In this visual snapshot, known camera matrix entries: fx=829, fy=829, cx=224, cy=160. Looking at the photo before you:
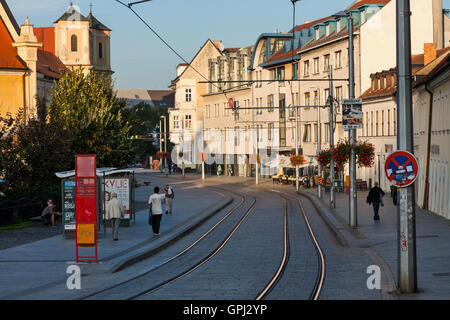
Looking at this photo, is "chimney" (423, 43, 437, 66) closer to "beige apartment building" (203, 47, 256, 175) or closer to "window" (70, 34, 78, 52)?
"beige apartment building" (203, 47, 256, 175)

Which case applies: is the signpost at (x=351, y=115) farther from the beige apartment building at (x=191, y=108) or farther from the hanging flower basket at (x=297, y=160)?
the beige apartment building at (x=191, y=108)

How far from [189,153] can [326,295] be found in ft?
343

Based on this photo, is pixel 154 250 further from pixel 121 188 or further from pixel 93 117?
pixel 93 117

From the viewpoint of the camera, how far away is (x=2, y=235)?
2817cm

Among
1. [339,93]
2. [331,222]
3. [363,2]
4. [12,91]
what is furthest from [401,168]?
[363,2]

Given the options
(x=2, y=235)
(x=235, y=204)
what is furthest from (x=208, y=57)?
(x=2, y=235)

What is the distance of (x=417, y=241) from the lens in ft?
79.8

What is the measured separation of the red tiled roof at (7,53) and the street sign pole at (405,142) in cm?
5470

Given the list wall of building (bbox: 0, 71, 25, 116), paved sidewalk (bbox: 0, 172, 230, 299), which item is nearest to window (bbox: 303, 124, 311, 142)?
wall of building (bbox: 0, 71, 25, 116)

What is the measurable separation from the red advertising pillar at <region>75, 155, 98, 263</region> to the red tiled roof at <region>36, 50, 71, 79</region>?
61.6 metres

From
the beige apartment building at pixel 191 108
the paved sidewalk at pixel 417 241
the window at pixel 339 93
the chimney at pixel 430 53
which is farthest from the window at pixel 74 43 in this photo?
the paved sidewalk at pixel 417 241

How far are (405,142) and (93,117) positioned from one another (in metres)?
35.0

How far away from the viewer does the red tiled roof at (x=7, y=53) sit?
65.1m
